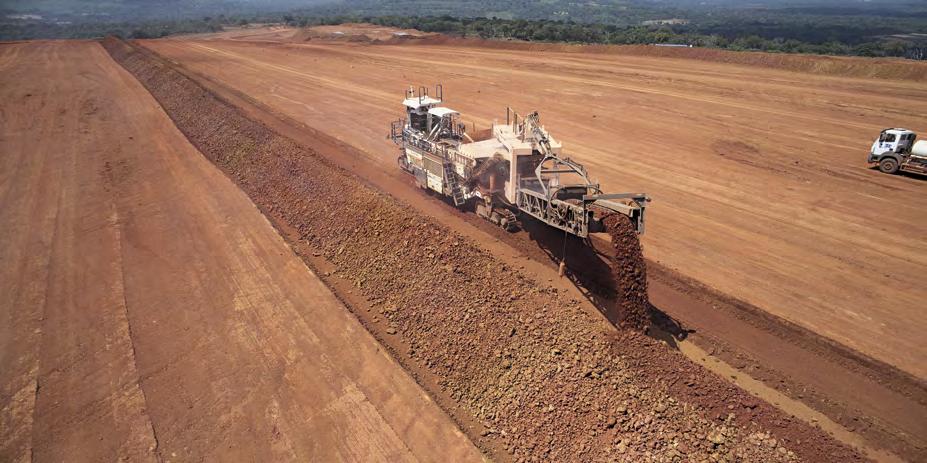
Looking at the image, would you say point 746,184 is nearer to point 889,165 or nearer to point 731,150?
point 731,150

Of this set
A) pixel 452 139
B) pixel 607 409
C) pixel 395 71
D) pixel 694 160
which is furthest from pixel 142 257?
pixel 395 71

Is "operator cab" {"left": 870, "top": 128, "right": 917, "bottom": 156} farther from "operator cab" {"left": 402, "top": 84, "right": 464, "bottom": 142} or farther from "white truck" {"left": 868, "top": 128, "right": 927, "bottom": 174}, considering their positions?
"operator cab" {"left": 402, "top": 84, "right": 464, "bottom": 142}

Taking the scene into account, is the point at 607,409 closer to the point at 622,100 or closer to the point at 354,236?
the point at 354,236

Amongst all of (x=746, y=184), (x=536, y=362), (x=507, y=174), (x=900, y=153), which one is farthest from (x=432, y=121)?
(x=900, y=153)

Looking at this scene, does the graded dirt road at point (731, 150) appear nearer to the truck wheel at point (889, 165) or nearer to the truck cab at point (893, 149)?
the truck wheel at point (889, 165)

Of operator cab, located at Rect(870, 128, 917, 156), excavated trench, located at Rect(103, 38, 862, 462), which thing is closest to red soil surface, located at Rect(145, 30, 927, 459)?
operator cab, located at Rect(870, 128, 917, 156)

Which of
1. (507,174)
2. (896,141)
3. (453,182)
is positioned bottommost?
(453,182)
